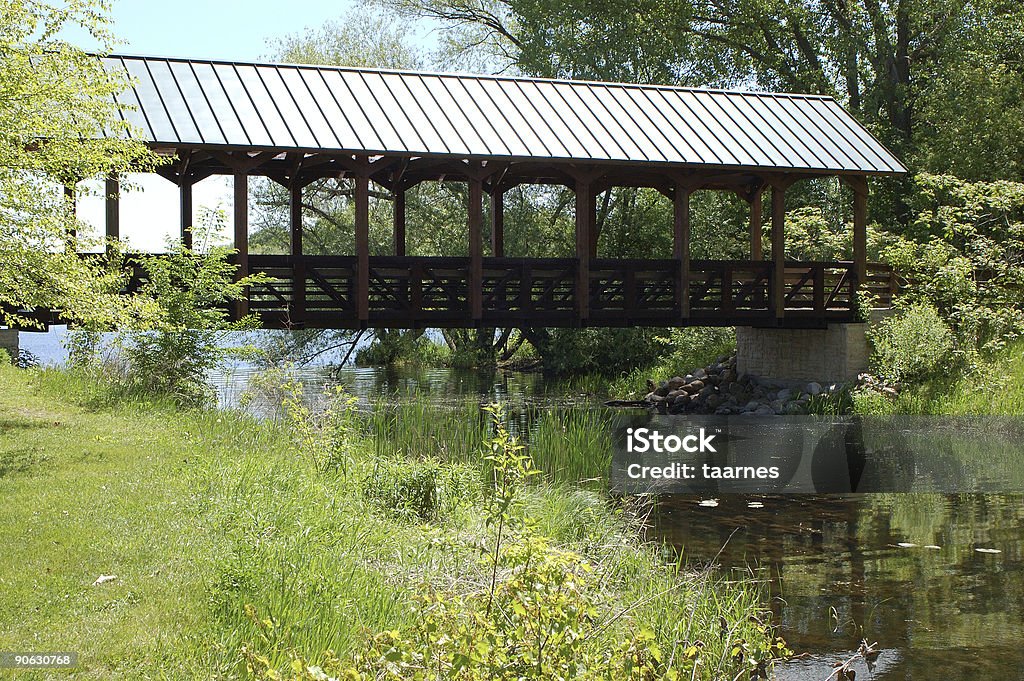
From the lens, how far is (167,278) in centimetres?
1288

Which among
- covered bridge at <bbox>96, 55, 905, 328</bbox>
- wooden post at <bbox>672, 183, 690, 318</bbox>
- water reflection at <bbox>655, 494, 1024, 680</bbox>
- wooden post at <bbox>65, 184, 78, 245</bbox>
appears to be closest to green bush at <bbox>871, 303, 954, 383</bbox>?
covered bridge at <bbox>96, 55, 905, 328</bbox>

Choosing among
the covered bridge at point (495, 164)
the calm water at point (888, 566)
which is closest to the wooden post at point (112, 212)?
the covered bridge at point (495, 164)

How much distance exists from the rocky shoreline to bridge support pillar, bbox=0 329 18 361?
1114cm

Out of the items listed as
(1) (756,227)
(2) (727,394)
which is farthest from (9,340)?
(1) (756,227)

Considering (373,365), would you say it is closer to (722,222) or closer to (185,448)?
(722,222)

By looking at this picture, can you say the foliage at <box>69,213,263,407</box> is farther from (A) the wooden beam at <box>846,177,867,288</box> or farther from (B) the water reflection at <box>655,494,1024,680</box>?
(A) the wooden beam at <box>846,177,867,288</box>

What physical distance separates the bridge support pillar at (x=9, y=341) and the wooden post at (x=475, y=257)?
23.7 feet

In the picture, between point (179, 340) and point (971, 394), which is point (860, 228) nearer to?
point (971, 394)

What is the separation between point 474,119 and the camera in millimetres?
18078

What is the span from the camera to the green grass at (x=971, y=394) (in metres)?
16.4

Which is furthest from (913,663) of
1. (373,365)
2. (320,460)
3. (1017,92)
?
(373,365)

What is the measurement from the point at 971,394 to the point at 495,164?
8.68 m

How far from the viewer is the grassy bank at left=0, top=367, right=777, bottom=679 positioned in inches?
189

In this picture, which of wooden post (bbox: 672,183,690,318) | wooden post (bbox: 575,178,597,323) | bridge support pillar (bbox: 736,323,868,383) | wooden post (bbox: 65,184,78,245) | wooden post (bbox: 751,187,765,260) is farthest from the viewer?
wooden post (bbox: 751,187,765,260)
